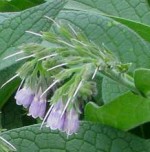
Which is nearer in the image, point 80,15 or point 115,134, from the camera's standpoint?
point 115,134

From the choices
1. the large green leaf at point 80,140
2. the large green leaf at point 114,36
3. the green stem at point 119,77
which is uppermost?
the green stem at point 119,77

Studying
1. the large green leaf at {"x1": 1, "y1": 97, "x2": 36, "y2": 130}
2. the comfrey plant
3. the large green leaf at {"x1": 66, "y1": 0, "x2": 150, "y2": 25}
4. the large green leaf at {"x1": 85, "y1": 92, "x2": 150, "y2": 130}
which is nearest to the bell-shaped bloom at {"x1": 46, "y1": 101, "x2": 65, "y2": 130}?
the comfrey plant

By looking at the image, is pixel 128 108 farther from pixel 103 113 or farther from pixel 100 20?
pixel 100 20

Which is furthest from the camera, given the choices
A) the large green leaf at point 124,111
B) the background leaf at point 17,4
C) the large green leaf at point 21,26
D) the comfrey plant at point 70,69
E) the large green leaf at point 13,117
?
the background leaf at point 17,4

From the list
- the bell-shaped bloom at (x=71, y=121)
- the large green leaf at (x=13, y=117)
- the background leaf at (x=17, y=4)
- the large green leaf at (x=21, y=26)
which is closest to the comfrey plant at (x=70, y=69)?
the bell-shaped bloom at (x=71, y=121)

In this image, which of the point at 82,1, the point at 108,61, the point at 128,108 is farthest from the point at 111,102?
the point at 82,1

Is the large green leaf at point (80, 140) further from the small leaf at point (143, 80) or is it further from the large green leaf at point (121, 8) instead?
the large green leaf at point (121, 8)
